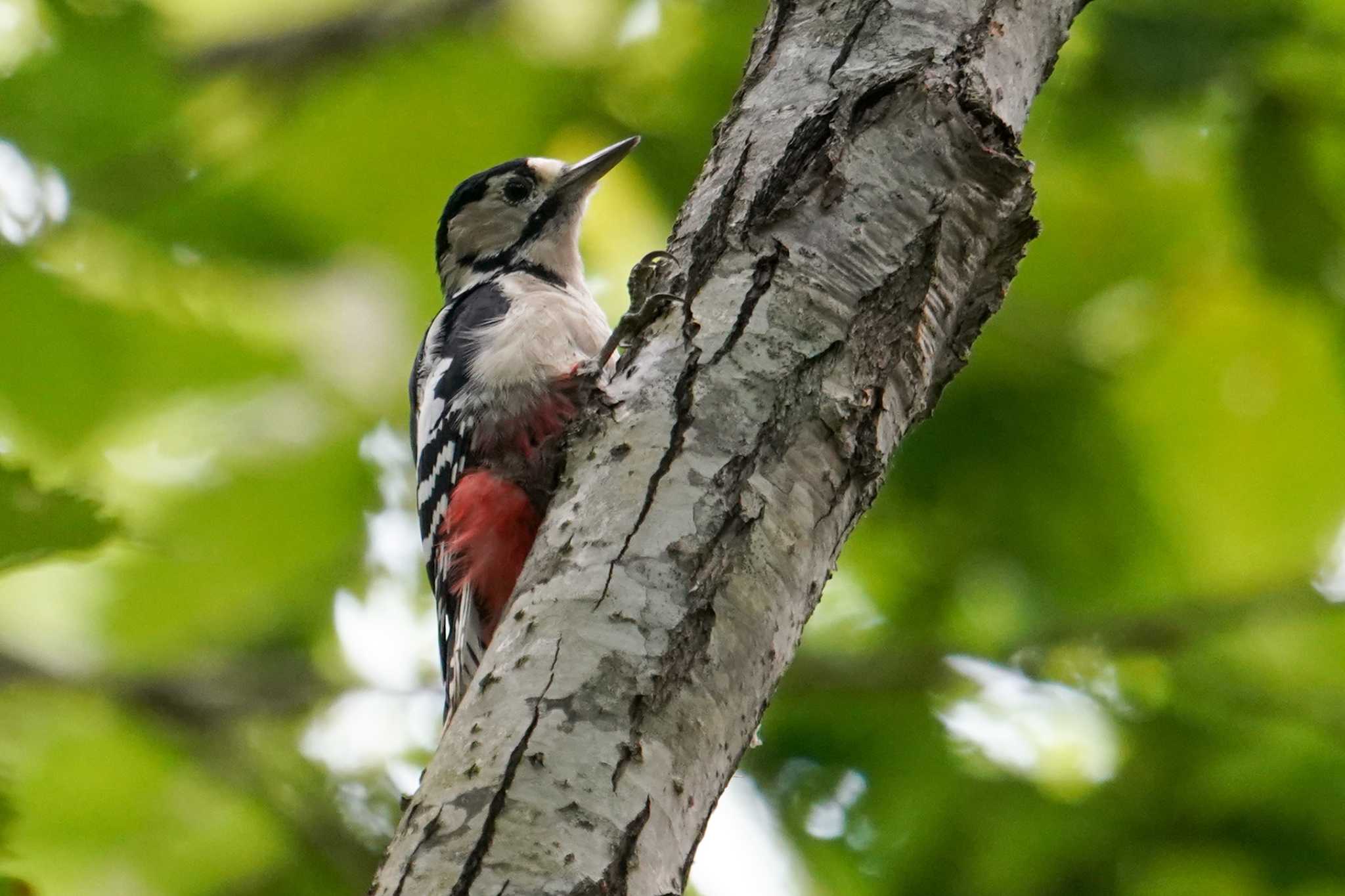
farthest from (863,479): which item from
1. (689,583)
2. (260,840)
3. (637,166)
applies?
(260,840)

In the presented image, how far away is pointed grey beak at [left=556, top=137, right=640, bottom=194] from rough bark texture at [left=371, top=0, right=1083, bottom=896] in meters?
2.00

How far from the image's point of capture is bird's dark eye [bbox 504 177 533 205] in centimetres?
518

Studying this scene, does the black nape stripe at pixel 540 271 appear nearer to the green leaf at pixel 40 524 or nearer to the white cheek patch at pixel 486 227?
the white cheek patch at pixel 486 227

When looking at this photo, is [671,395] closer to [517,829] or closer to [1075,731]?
[517,829]

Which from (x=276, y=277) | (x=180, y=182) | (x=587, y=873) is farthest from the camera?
(x=276, y=277)

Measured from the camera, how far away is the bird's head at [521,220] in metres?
5.12

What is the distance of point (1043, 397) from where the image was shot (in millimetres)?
4992

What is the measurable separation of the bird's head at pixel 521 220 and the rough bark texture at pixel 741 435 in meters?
2.37

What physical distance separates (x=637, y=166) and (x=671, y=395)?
3.00 metres

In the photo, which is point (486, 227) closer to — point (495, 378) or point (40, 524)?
point (495, 378)

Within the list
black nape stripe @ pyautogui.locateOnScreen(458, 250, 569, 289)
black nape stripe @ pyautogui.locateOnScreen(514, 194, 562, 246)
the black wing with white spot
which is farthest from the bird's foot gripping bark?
black nape stripe @ pyautogui.locateOnScreen(514, 194, 562, 246)

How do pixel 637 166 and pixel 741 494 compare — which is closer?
pixel 741 494

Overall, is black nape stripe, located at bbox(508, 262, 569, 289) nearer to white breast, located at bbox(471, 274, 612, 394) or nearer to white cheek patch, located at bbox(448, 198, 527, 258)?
white cheek patch, located at bbox(448, 198, 527, 258)

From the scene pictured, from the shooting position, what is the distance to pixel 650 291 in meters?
2.62
